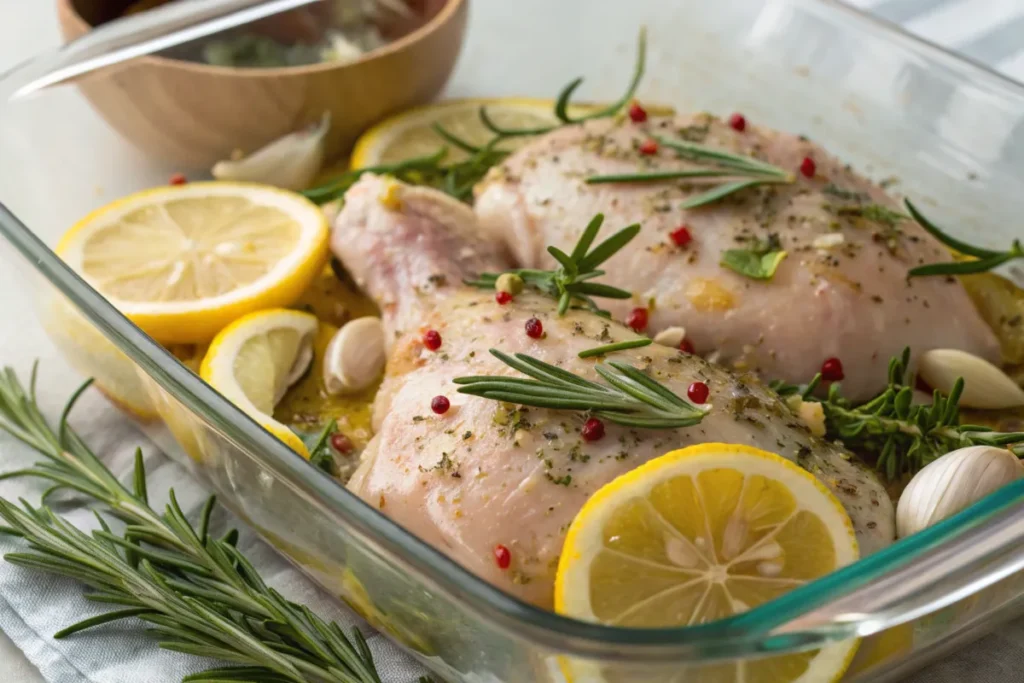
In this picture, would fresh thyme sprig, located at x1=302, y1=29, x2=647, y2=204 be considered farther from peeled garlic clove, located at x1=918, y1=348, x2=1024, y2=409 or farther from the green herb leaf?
peeled garlic clove, located at x1=918, y1=348, x2=1024, y2=409

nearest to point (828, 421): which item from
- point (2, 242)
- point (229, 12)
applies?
point (2, 242)

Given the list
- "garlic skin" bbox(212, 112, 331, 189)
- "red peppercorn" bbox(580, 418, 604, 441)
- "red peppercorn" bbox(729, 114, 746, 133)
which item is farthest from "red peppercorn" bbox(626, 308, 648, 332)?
"garlic skin" bbox(212, 112, 331, 189)

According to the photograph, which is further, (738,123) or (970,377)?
(738,123)

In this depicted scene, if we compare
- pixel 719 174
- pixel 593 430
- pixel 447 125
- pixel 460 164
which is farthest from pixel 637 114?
pixel 593 430

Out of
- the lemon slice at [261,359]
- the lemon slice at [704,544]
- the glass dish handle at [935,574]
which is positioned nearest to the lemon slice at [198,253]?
the lemon slice at [261,359]

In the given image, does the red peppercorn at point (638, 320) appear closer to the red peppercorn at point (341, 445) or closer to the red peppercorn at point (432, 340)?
the red peppercorn at point (432, 340)

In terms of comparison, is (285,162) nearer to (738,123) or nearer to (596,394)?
(738,123)

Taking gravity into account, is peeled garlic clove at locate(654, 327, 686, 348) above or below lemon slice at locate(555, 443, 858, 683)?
below
